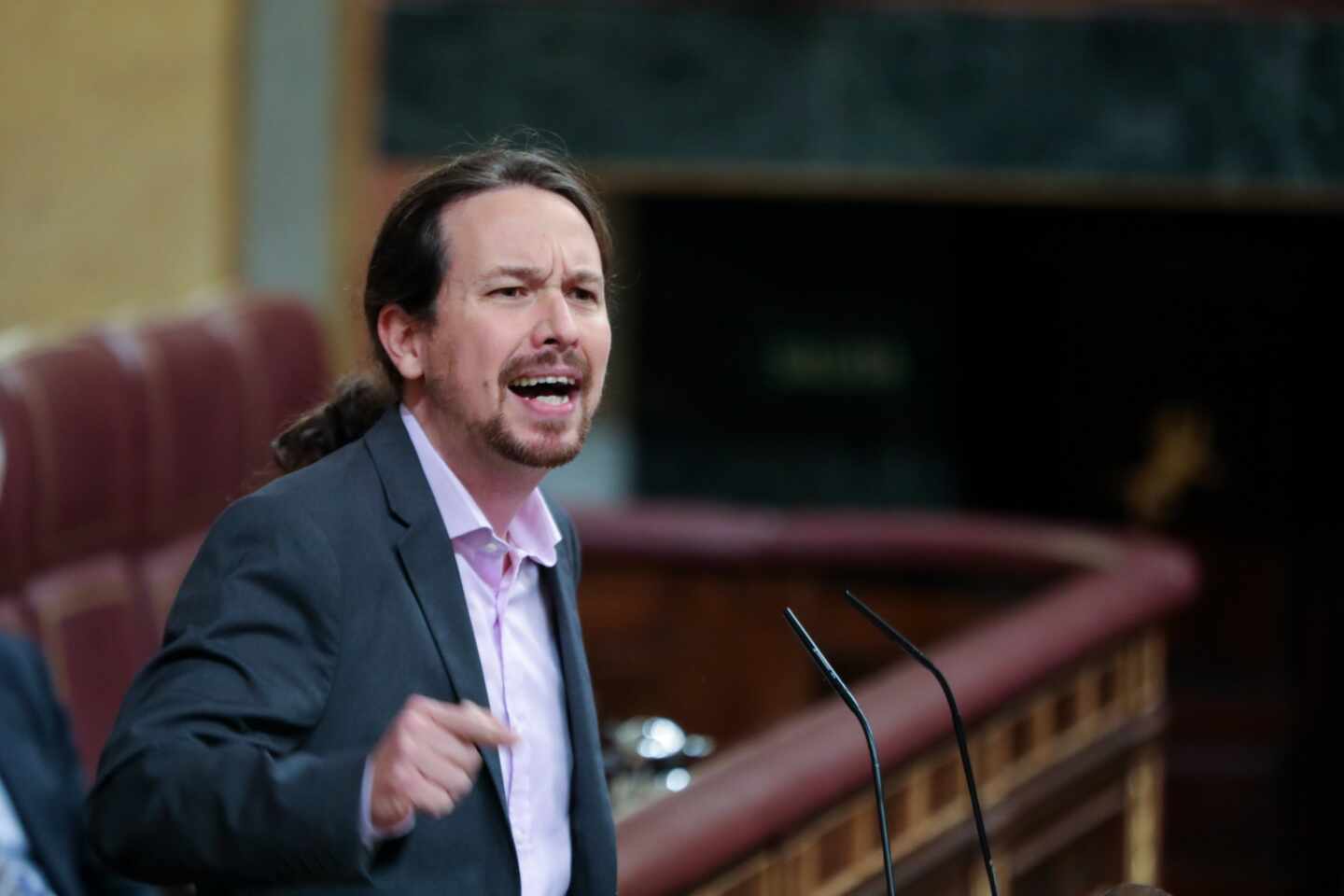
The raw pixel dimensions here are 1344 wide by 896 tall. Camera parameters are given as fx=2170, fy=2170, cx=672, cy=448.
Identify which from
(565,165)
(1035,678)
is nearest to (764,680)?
(1035,678)

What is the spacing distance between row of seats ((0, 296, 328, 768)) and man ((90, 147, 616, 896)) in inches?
62.0

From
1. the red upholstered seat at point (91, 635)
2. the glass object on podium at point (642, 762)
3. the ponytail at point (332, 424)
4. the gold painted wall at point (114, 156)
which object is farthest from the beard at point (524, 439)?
the gold painted wall at point (114, 156)

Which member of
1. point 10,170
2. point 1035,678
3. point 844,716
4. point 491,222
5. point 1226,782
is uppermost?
point 491,222

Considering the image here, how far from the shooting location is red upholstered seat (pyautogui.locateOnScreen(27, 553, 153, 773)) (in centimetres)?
342

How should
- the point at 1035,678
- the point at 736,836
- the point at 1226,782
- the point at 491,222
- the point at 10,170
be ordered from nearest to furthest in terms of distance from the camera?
the point at 491,222 < the point at 736,836 < the point at 1035,678 < the point at 10,170 < the point at 1226,782

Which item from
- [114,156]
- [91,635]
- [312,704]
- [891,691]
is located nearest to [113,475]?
[91,635]

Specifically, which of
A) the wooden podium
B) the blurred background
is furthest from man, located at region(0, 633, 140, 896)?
the blurred background

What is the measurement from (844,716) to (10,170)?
3.54 meters

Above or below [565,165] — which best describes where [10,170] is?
below

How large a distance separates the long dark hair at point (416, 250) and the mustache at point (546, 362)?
0.07m

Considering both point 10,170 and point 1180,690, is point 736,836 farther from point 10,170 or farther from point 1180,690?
point 1180,690

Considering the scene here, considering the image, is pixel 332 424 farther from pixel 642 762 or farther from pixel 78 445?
pixel 78 445

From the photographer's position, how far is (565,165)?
A: 153cm

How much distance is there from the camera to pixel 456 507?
147 centimetres
